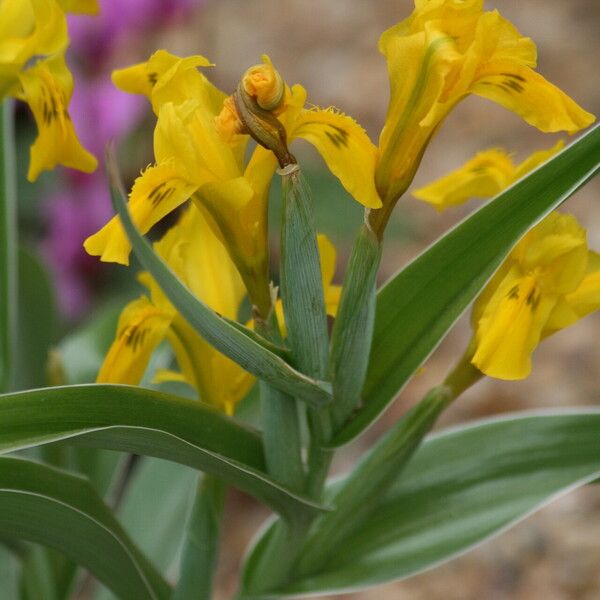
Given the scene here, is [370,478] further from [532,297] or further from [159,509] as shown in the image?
[159,509]

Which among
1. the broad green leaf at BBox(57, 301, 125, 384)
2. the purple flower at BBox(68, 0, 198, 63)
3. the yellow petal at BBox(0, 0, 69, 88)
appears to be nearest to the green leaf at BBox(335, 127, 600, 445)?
the yellow petal at BBox(0, 0, 69, 88)

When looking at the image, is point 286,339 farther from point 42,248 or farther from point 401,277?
point 42,248

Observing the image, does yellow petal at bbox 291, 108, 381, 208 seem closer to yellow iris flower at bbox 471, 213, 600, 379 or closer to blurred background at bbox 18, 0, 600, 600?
yellow iris flower at bbox 471, 213, 600, 379

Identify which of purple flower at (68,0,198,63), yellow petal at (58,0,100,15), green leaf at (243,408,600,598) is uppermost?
purple flower at (68,0,198,63)

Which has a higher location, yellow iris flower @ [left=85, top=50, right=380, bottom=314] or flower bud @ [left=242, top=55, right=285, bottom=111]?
flower bud @ [left=242, top=55, right=285, bottom=111]

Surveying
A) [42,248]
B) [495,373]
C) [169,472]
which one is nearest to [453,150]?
[42,248]

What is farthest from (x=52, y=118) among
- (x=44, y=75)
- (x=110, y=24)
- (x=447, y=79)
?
(x=110, y=24)
